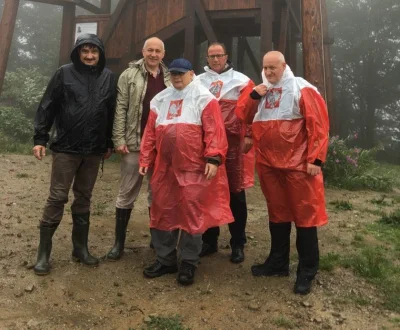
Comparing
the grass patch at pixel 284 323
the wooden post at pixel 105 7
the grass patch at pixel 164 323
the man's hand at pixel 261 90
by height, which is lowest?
the grass patch at pixel 164 323

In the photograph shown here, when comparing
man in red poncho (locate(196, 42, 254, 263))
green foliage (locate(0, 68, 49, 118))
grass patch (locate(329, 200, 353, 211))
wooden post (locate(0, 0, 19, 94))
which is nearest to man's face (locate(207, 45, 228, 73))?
man in red poncho (locate(196, 42, 254, 263))

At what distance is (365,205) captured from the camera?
6551 millimetres

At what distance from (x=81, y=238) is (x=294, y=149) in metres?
2.00

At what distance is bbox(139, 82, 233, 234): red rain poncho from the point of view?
3133mm

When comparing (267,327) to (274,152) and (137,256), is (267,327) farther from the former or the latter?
(137,256)

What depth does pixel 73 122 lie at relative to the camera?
323 cm

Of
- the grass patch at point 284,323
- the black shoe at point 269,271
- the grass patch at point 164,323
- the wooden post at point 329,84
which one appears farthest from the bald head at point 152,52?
the wooden post at point 329,84

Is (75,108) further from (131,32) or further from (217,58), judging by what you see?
(131,32)

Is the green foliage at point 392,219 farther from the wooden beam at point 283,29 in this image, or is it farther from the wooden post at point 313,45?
the wooden beam at point 283,29

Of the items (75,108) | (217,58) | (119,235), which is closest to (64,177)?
(75,108)

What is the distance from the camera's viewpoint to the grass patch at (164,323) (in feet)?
8.57

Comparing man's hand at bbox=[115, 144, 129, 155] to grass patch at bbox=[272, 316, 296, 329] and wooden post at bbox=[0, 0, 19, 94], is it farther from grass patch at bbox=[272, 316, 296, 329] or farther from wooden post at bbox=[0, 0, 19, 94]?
wooden post at bbox=[0, 0, 19, 94]

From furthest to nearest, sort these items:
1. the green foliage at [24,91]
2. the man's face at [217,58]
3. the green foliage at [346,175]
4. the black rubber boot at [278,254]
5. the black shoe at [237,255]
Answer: the green foliage at [24,91], the green foliage at [346,175], the black shoe at [237,255], the man's face at [217,58], the black rubber boot at [278,254]

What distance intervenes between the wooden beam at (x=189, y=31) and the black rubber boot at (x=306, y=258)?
17.5 feet
